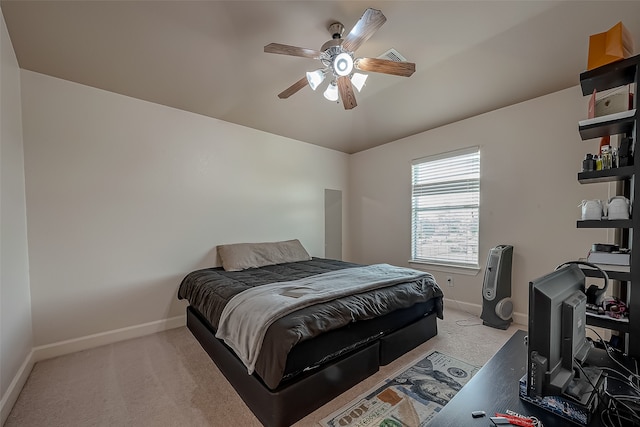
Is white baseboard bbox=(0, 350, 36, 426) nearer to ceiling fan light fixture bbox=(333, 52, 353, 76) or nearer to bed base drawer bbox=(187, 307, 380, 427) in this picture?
bed base drawer bbox=(187, 307, 380, 427)

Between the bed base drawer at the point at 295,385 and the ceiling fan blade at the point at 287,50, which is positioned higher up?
the ceiling fan blade at the point at 287,50

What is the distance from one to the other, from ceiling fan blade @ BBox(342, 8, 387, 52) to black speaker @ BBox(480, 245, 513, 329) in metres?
2.64

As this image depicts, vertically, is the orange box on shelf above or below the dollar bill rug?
above

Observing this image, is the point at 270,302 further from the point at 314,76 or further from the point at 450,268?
the point at 450,268

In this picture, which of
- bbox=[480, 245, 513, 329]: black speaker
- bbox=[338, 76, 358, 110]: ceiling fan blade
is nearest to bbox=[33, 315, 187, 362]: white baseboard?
bbox=[338, 76, 358, 110]: ceiling fan blade

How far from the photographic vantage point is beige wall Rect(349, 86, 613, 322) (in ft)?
8.80

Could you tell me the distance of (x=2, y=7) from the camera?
1889 mm

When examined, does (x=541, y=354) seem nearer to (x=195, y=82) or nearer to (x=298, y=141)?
(x=195, y=82)

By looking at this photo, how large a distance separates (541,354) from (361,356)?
1.34m

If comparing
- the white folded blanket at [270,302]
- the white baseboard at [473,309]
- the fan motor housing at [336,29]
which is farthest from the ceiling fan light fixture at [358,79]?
the white baseboard at [473,309]

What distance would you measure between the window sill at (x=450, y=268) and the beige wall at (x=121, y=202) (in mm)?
2482

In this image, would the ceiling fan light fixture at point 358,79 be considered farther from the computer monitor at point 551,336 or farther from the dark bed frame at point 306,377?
the dark bed frame at point 306,377

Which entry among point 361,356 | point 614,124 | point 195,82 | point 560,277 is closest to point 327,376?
point 361,356

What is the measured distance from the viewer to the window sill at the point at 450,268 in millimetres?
3373
